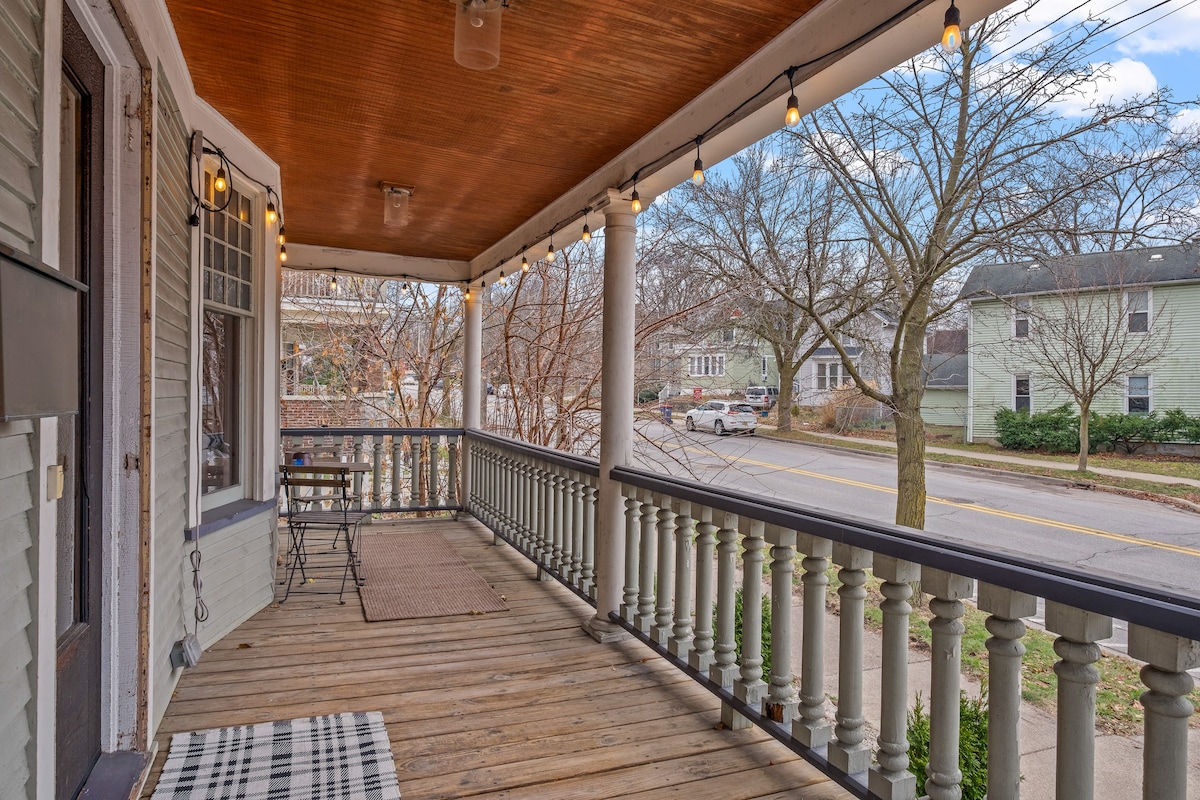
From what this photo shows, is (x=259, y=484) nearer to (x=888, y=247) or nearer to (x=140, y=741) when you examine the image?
(x=140, y=741)

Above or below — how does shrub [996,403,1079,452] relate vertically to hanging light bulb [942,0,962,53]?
below

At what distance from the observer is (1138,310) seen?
7824 mm

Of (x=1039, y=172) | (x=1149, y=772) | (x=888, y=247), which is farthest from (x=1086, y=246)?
(x=1149, y=772)

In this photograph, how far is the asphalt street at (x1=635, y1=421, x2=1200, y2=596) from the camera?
6.57 meters

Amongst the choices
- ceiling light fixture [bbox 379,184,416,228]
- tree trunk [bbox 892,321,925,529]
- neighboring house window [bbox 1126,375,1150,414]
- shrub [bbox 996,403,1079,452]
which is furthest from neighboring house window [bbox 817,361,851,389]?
ceiling light fixture [bbox 379,184,416,228]

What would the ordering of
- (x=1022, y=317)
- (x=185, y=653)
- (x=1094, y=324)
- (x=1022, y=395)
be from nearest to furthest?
(x=185, y=653) → (x=1094, y=324) → (x=1022, y=317) → (x=1022, y=395)

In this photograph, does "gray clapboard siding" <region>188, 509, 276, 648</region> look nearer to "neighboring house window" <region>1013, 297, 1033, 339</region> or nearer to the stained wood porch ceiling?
the stained wood porch ceiling

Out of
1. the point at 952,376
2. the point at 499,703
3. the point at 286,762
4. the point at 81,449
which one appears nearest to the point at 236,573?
the point at 286,762

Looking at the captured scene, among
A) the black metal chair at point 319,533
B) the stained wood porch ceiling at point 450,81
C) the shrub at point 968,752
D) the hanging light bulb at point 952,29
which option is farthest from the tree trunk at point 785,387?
the hanging light bulb at point 952,29

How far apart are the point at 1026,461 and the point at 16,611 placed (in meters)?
11.8

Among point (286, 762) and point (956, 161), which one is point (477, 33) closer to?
point (286, 762)

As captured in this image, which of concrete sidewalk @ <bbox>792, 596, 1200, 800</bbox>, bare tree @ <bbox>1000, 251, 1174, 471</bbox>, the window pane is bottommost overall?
concrete sidewalk @ <bbox>792, 596, 1200, 800</bbox>

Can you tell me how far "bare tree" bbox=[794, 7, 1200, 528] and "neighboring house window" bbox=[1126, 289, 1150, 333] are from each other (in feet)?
6.51

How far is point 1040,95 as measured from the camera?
19.6 feet
